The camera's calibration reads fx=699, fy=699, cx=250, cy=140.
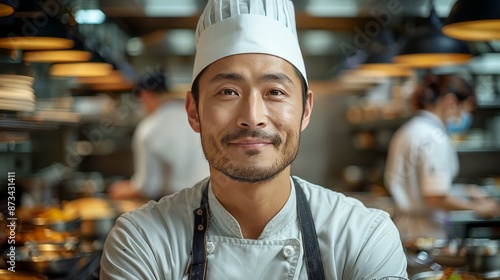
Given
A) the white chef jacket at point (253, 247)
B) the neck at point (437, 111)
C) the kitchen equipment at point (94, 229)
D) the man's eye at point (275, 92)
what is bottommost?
the kitchen equipment at point (94, 229)

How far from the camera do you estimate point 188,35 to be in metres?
8.12

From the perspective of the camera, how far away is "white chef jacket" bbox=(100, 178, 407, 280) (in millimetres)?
1763

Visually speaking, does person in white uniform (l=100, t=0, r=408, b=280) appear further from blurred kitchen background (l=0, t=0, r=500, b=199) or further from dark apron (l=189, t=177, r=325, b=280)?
blurred kitchen background (l=0, t=0, r=500, b=199)

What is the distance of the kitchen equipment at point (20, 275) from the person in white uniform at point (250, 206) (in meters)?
0.54

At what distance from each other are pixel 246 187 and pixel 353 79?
6194mm

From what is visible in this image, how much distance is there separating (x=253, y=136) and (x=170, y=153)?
2.97m

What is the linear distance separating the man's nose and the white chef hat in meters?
0.14

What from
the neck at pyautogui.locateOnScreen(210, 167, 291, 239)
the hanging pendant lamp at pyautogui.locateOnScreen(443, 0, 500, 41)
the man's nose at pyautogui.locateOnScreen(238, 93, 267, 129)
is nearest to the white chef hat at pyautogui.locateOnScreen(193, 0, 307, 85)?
the man's nose at pyautogui.locateOnScreen(238, 93, 267, 129)

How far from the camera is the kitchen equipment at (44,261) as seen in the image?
7.50 ft

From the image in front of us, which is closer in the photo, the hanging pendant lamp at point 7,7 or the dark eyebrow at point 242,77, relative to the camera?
the dark eyebrow at point 242,77

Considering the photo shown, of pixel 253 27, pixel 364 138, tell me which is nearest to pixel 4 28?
pixel 253 27

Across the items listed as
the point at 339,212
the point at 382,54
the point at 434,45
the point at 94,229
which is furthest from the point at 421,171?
the point at 339,212

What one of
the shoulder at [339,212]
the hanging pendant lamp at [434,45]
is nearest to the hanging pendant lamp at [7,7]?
the shoulder at [339,212]

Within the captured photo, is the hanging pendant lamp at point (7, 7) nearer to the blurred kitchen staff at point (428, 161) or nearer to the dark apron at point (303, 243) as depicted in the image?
the dark apron at point (303, 243)
